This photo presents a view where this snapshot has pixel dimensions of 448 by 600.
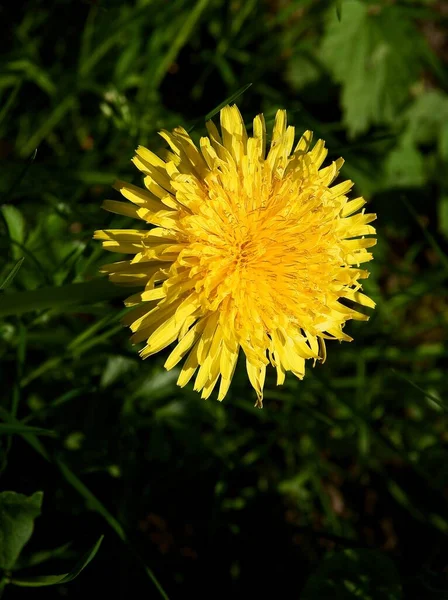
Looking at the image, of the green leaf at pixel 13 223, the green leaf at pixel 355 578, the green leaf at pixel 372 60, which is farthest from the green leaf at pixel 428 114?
the green leaf at pixel 13 223

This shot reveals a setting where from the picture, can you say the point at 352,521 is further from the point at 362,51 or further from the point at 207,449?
the point at 362,51

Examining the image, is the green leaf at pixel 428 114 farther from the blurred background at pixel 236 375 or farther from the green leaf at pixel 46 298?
the green leaf at pixel 46 298

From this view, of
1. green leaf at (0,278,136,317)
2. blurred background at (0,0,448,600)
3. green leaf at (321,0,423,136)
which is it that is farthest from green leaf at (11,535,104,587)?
green leaf at (321,0,423,136)

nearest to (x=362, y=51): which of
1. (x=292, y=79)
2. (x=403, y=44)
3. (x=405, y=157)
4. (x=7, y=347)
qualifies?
(x=403, y=44)

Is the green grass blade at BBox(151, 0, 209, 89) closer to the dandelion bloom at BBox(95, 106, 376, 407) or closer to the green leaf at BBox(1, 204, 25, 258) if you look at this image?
the dandelion bloom at BBox(95, 106, 376, 407)

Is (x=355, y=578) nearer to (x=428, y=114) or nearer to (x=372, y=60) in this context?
(x=372, y=60)

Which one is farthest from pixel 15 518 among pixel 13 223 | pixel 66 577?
pixel 13 223
